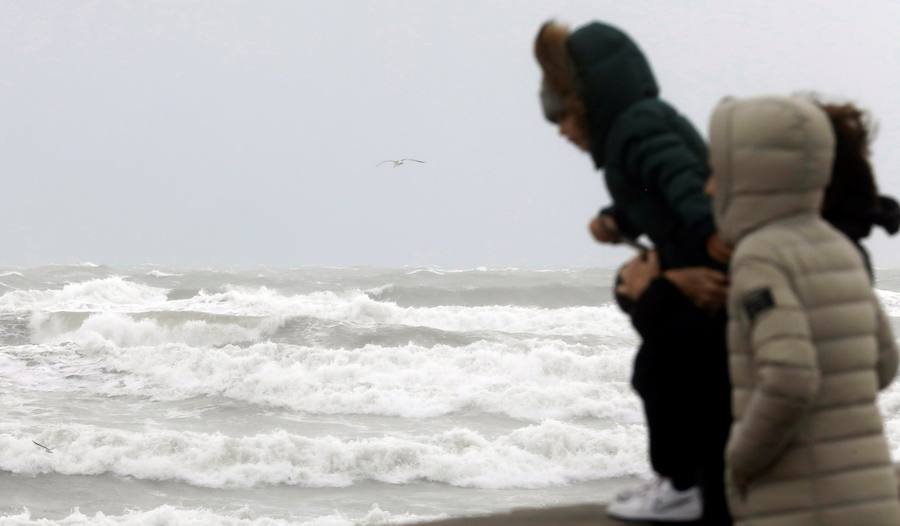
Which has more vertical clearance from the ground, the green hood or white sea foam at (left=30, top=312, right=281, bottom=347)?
the green hood

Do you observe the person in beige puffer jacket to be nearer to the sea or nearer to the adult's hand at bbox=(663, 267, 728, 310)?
the adult's hand at bbox=(663, 267, 728, 310)

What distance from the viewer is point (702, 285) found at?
Result: 2100mm

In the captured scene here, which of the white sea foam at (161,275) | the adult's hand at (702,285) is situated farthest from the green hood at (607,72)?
the white sea foam at (161,275)

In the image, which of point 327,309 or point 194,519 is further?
point 327,309

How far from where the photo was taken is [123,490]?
31.5 feet

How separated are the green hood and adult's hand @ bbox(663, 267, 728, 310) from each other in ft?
0.96

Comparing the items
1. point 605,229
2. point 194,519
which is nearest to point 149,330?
point 194,519

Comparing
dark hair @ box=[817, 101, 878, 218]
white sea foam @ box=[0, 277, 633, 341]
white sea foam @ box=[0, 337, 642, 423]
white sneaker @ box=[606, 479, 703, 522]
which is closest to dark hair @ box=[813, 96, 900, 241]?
dark hair @ box=[817, 101, 878, 218]

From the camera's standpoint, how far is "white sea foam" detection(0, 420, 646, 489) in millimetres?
9977

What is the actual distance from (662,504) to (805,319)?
0.71 metres

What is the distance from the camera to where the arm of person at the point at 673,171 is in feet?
6.72

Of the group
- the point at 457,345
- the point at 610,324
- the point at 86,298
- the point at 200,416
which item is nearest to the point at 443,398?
the point at 200,416

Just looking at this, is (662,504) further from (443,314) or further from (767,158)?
(443,314)

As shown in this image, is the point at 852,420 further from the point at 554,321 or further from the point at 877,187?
the point at 554,321
